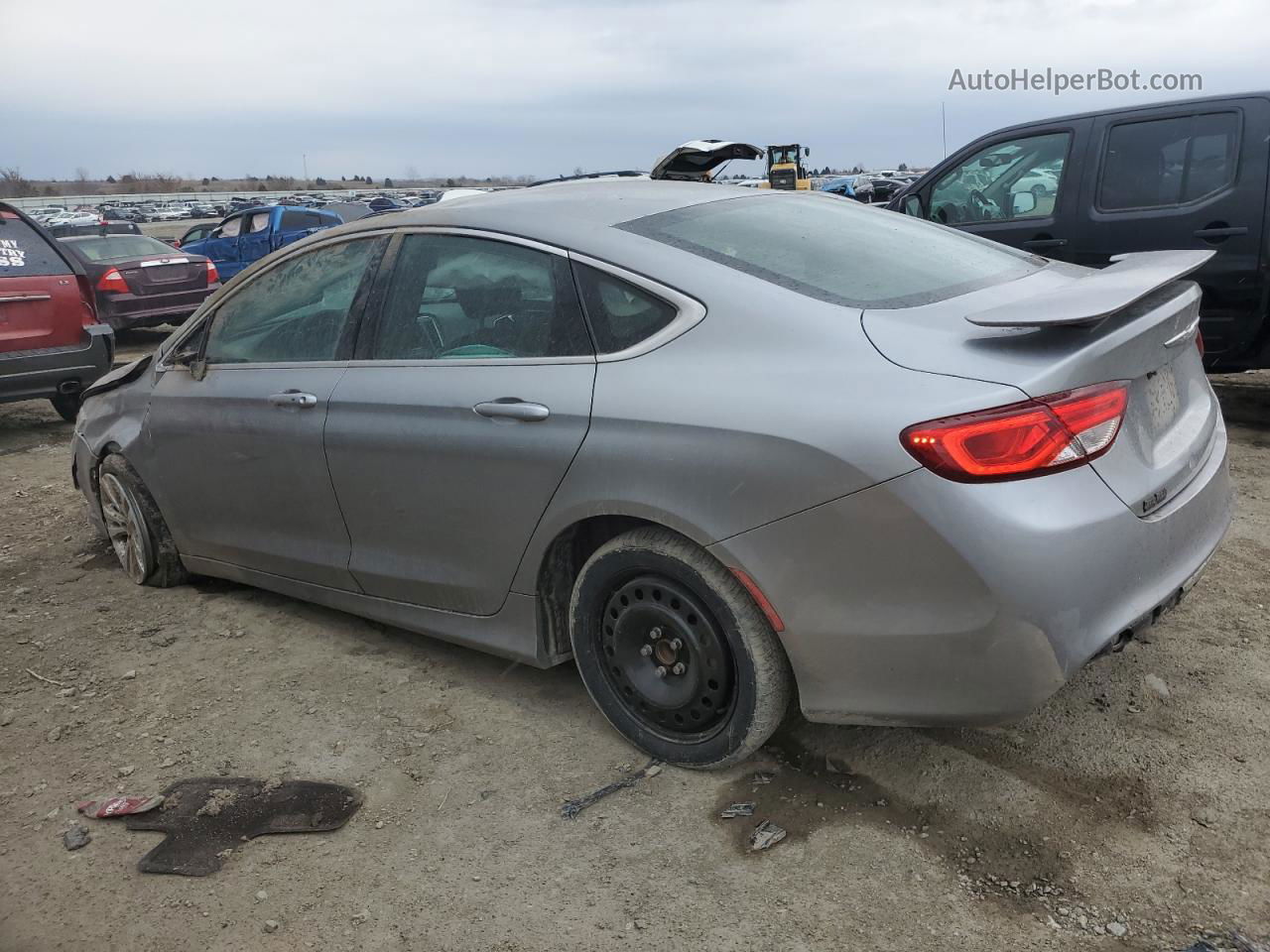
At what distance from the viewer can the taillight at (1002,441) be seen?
2250 millimetres

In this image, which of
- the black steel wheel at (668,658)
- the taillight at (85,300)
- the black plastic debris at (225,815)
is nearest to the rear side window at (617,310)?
the black steel wheel at (668,658)

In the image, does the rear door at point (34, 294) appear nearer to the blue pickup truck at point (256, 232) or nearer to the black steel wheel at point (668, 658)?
the black steel wheel at point (668, 658)

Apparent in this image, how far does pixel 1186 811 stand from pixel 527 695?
1958mm

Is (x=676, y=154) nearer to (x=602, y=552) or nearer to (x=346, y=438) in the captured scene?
(x=346, y=438)

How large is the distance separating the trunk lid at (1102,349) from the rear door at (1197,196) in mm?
3347

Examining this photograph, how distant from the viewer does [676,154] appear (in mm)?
4363

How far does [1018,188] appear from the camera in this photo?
658 centimetres

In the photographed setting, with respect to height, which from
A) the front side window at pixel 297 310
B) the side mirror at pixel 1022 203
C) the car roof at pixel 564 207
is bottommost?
the front side window at pixel 297 310

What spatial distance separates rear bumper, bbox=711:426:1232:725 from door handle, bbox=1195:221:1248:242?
3886 millimetres

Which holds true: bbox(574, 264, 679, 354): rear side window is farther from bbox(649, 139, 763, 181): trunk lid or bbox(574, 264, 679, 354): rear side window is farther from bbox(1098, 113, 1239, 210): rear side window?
bbox(1098, 113, 1239, 210): rear side window

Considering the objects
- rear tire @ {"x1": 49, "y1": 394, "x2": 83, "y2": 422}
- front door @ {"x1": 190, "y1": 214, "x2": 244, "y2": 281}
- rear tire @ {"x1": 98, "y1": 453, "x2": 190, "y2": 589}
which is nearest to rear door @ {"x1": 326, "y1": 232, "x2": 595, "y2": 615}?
rear tire @ {"x1": 98, "y1": 453, "x2": 190, "y2": 589}

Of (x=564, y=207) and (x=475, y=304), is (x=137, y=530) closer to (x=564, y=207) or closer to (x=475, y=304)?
(x=475, y=304)

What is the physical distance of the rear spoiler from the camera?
230 cm

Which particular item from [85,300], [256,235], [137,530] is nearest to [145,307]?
[85,300]
